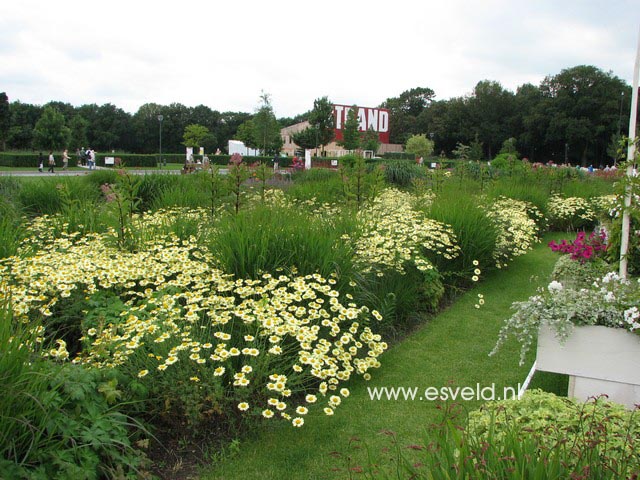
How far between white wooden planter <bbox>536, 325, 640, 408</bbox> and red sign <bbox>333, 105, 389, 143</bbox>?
188 feet

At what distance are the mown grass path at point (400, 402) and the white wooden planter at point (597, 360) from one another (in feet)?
2.21

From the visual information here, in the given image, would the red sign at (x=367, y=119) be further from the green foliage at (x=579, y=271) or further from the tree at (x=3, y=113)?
the green foliage at (x=579, y=271)

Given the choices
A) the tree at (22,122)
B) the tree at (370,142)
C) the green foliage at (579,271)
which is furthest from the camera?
the tree at (22,122)

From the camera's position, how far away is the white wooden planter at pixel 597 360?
2959mm

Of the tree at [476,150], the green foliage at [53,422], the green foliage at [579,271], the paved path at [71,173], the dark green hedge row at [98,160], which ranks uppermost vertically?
the tree at [476,150]

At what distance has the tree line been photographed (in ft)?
152

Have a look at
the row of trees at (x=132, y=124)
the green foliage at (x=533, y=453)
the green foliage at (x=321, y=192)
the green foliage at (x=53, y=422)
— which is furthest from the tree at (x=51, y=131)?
the green foliage at (x=533, y=453)

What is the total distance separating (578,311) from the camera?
3.05 metres

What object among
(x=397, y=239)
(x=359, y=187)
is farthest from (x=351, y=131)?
(x=397, y=239)

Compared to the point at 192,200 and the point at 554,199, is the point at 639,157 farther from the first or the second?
the point at 554,199

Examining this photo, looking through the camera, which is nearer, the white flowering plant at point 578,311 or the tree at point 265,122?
the white flowering plant at point 578,311

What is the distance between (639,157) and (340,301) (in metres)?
2.60

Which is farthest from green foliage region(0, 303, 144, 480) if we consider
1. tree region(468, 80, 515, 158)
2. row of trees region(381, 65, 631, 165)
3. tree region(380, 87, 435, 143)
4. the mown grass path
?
tree region(380, 87, 435, 143)

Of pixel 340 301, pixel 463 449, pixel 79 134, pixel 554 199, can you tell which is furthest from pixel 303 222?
pixel 79 134
